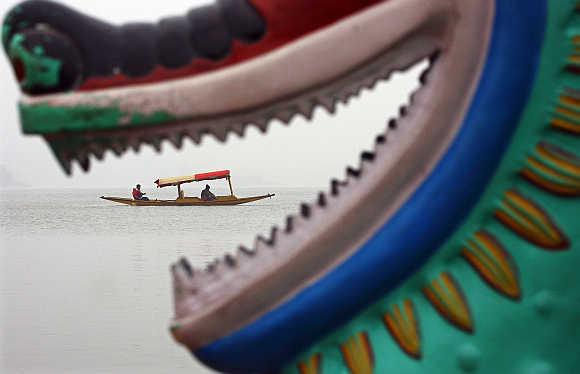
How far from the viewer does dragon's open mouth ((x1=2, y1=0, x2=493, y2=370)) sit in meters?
0.96

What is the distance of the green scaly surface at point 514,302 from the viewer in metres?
0.98

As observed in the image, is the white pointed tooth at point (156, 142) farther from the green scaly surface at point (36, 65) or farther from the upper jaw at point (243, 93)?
the green scaly surface at point (36, 65)

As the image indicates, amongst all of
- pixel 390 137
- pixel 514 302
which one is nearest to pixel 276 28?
pixel 390 137

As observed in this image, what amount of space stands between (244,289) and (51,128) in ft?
1.08

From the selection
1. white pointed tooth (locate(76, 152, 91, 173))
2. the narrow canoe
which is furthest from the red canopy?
white pointed tooth (locate(76, 152, 91, 173))

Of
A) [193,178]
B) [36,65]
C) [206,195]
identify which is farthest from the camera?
[206,195]

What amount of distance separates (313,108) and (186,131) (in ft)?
0.56

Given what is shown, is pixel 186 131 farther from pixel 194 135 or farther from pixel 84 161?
pixel 84 161

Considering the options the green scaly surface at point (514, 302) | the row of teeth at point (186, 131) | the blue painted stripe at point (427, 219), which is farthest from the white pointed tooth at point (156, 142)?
the green scaly surface at point (514, 302)

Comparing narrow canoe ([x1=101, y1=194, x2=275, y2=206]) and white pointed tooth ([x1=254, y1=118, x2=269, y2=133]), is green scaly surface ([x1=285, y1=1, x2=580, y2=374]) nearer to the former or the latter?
white pointed tooth ([x1=254, y1=118, x2=269, y2=133])

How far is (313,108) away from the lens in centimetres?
98

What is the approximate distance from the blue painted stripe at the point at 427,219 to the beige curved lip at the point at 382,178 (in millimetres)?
13

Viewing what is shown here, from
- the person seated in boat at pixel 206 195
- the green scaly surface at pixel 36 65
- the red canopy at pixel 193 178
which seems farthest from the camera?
the person seated in boat at pixel 206 195

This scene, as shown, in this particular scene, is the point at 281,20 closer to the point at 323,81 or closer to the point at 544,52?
the point at 323,81
